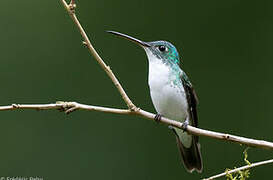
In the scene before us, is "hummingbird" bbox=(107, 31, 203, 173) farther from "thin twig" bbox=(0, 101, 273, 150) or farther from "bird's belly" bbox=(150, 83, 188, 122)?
"thin twig" bbox=(0, 101, 273, 150)

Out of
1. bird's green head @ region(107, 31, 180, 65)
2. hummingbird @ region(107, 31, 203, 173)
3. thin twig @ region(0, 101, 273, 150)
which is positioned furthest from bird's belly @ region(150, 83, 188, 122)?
thin twig @ region(0, 101, 273, 150)

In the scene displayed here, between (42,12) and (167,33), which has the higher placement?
(42,12)

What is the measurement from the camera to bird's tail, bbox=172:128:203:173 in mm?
3637

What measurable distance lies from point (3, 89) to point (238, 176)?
3.19 meters

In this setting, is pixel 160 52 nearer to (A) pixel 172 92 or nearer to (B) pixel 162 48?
(B) pixel 162 48

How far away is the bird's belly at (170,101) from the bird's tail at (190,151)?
0.31 meters

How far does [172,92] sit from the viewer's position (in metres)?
3.28

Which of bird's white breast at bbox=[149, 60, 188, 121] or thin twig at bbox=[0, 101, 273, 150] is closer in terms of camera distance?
thin twig at bbox=[0, 101, 273, 150]

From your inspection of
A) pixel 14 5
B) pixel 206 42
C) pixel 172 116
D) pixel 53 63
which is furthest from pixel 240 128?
pixel 14 5

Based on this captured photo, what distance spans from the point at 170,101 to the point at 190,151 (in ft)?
2.12

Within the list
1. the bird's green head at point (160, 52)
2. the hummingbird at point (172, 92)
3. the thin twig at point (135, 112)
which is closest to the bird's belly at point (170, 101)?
the hummingbird at point (172, 92)

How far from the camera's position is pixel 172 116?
11.2ft

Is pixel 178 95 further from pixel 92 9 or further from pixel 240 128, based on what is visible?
pixel 92 9

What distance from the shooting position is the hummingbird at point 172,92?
128 inches
